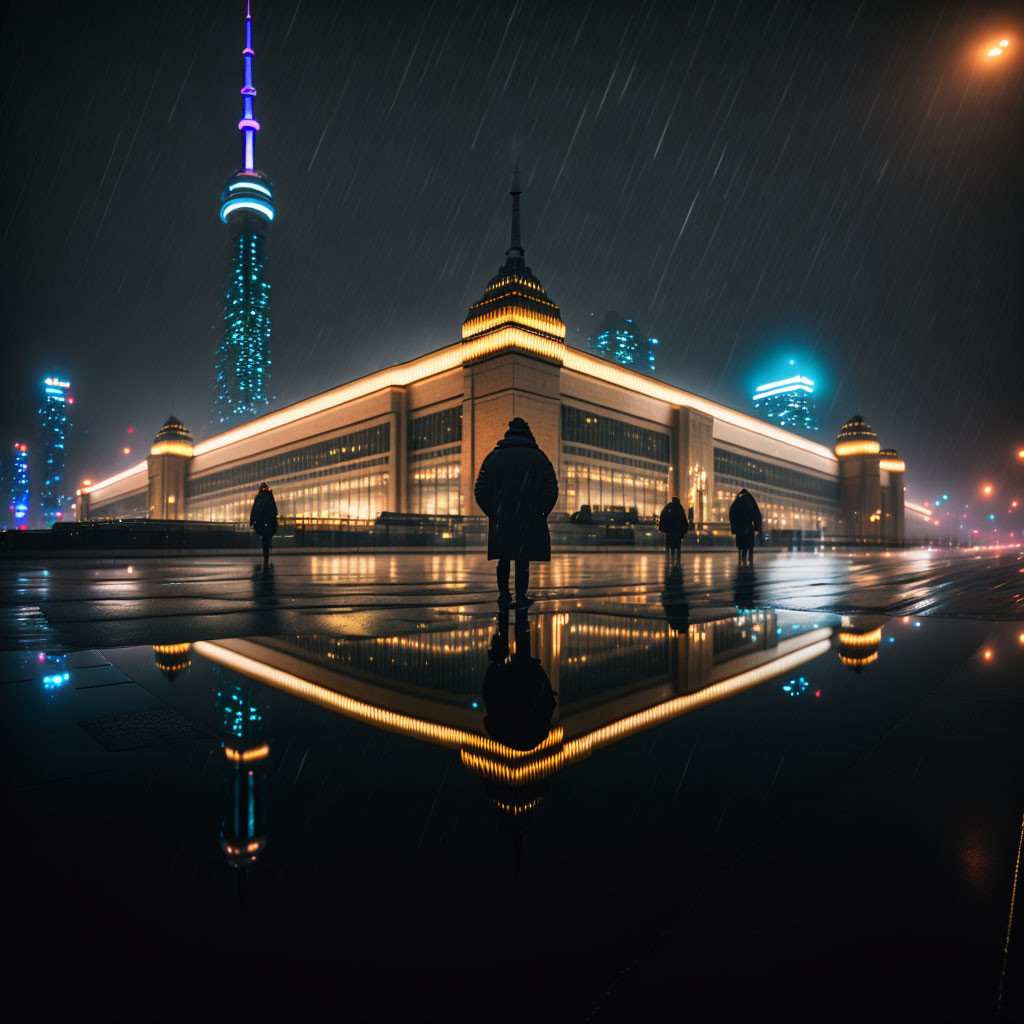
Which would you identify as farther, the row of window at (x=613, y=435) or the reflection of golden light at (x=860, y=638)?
the row of window at (x=613, y=435)

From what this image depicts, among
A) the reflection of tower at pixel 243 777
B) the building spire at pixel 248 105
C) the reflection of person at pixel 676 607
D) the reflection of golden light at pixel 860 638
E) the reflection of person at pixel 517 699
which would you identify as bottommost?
the reflection of person at pixel 676 607

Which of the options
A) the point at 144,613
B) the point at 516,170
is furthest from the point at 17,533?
the point at 516,170

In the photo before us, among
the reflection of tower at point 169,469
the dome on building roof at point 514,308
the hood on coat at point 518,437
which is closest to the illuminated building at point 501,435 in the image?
the dome on building roof at point 514,308

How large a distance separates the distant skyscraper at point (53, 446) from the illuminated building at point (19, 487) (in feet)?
13.5

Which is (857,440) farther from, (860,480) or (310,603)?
(310,603)

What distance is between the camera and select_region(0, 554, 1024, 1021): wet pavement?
0.85 m

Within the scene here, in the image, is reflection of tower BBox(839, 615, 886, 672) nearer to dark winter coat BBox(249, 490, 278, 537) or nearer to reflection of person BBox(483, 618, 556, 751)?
reflection of person BBox(483, 618, 556, 751)

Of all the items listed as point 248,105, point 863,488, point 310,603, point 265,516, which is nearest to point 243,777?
point 310,603

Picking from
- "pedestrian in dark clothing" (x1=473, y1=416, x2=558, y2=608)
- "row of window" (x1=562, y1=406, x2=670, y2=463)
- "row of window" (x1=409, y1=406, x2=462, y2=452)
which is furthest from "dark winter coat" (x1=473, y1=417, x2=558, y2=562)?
"row of window" (x1=562, y1=406, x2=670, y2=463)

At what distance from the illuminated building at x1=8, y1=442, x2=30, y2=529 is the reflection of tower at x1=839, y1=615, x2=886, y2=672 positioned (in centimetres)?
21517

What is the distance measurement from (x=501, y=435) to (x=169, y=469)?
68.9m

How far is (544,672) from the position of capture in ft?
9.86

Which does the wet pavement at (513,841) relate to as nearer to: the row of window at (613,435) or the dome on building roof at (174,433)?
the row of window at (613,435)

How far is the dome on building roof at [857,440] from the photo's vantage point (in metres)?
104
